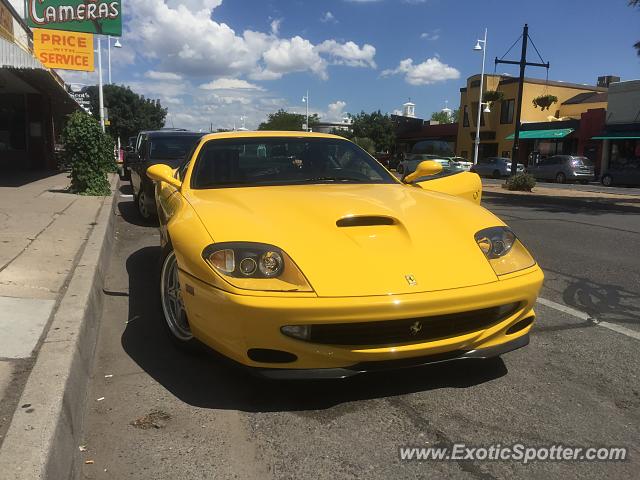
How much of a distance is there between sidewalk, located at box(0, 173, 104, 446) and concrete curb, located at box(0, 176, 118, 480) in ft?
0.28

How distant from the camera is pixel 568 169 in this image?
29578 mm

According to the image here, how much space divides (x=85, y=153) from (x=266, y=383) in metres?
9.66

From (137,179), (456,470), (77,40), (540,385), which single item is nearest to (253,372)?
(456,470)

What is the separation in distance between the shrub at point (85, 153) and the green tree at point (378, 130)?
54039 millimetres

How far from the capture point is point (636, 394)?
3148 mm

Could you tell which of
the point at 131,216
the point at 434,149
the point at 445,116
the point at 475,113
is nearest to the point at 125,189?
the point at 131,216

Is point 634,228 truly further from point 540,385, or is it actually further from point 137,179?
point 137,179

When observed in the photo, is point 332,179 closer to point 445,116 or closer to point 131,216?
point 131,216

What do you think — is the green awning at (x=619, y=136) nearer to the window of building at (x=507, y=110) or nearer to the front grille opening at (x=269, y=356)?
the window of building at (x=507, y=110)


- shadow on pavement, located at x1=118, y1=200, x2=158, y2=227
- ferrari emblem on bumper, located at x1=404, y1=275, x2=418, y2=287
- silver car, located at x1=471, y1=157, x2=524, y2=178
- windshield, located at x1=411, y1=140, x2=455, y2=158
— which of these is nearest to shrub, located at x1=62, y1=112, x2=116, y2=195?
shadow on pavement, located at x1=118, y1=200, x2=158, y2=227

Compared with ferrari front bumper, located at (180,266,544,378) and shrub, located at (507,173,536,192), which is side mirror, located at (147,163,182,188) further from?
shrub, located at (507,173,536,192)

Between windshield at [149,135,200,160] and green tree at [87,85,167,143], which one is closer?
windshield at [149,135,200,160]

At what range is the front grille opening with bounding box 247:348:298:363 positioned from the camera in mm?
2732

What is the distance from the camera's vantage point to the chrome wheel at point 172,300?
362cm
